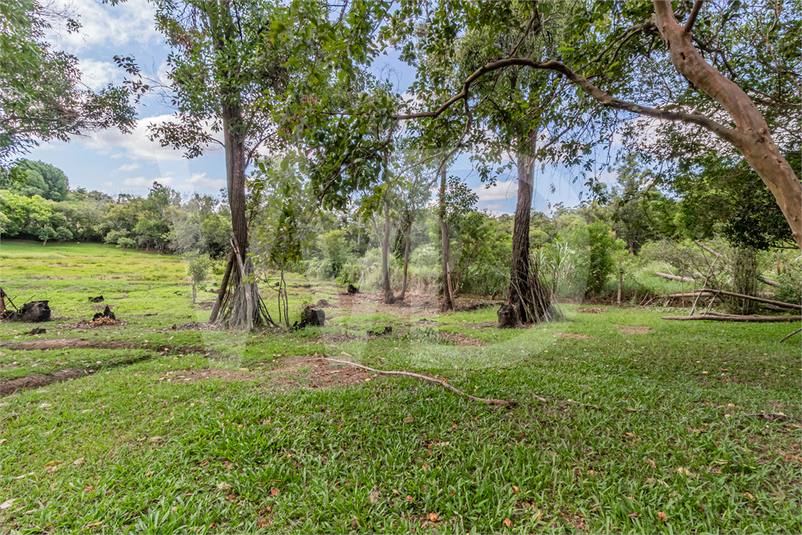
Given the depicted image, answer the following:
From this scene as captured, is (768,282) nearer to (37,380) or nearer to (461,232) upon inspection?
(461,232)

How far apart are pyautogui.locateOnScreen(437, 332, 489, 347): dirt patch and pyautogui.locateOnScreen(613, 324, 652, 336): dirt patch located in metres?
2.75

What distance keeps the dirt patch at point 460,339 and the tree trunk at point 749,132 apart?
3.92 m

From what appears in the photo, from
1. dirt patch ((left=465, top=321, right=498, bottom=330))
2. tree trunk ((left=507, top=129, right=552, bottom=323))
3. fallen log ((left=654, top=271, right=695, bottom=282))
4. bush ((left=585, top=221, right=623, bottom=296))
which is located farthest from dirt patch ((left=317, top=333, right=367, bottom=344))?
fallen log ((left=654, top=271, right=695, bottom=282))

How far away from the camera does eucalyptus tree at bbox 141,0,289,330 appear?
4480mm

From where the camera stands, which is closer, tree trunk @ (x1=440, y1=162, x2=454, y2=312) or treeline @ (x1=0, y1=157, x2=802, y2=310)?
treeline @ (x1=0, y1=157, x2=802, y2=310)

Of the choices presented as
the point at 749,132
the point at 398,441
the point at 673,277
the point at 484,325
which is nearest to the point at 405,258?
the point at 484,325

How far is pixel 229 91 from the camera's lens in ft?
17.1

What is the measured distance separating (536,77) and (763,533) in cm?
441

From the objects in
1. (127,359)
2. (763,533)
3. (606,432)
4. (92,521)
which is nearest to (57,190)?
(127,359)

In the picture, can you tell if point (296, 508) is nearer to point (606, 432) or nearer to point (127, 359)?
point (606, 432)

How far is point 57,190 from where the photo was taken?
5000mm

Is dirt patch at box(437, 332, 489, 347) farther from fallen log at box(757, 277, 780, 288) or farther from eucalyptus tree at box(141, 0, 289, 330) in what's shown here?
fallen log at box(757, 277, 780, 288)

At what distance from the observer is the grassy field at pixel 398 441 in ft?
4.49

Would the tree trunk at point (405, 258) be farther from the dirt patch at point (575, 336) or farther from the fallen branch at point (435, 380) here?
the dirt patch at point (575, 336)
